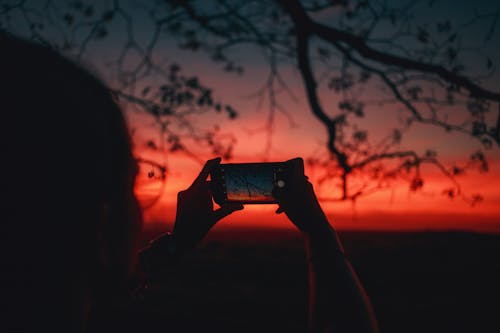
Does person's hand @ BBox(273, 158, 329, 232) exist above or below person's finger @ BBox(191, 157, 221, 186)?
below

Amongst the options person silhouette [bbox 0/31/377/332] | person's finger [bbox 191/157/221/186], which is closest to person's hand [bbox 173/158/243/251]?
person's finger [bbox 191/157/221/186]

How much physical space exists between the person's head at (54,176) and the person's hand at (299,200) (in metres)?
0.84

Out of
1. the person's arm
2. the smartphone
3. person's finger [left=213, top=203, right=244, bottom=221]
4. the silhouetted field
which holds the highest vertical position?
the smartphone

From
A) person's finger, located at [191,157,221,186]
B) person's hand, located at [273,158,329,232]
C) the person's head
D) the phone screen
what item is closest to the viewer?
the person's head

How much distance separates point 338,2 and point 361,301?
17.3ft

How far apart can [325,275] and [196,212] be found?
880 millimetres

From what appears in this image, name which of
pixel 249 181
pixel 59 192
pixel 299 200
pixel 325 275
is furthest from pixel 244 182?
pixel 59 192

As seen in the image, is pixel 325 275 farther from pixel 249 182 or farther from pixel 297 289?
pixel 297 289

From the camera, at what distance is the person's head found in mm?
925

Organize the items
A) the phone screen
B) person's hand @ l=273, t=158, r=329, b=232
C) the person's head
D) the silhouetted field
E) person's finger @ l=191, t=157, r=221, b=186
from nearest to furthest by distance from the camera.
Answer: the person's head, person's hand @ l=273, t=158, r=329, b=232, person's finger @ l=191, t=157, r=221, b=186, the phone screen, the silhouetted field

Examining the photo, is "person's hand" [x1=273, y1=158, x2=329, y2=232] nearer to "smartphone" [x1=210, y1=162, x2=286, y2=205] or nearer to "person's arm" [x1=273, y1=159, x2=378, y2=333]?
"person's arm" [x1=273, y1=159, x2=378, y2=333]

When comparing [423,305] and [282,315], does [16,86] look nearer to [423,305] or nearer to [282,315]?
[282,315]

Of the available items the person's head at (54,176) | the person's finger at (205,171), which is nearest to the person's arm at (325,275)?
the person's finger at (205,171)

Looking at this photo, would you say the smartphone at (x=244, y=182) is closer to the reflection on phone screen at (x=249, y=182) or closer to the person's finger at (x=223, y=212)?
the reflection on phone screen at (x=249, y=182)
